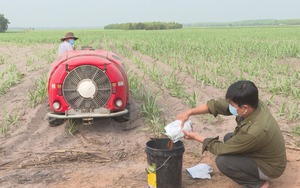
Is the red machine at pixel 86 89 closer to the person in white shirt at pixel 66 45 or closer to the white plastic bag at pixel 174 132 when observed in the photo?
the white plastic bag at pixel 174 132

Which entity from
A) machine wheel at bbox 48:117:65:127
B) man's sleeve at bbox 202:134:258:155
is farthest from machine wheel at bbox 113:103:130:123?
man's sleeve at bbox 202:134:258:155

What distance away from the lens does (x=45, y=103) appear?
6039 millimetres

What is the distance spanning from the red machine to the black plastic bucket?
1.53 meters

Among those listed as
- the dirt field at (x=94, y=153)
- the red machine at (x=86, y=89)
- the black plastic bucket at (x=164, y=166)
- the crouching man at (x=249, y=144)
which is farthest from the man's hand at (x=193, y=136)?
the red machine at (x=86, y=89)

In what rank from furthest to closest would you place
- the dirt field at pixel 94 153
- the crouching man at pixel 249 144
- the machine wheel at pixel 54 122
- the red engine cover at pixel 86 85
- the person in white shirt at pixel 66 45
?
the person in white shirt at pixel 66 45 → the machine wheel at pixel 54 122 → the red engine cover at pixel 86 85 → the dirt field at pixel 94 153 → the crouching man at pixel 249 144

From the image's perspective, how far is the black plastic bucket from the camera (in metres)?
3.16

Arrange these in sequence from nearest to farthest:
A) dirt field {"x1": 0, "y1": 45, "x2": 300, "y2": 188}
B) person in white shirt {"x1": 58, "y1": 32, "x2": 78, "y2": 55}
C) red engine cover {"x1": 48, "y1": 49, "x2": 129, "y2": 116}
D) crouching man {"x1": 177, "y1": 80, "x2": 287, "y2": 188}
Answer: crouching man {"x1": 177, "y1": 80, "x2": 287, "y2": 188} < dirt field {"x1": 0, "y1": 45, "x2": 300, "y2": 188} < red engine cover {"x1": 48, "y1": 49, "x2": 129, "y2": 116} < person in white shirt {"x1": 58, "y1": 32, "x2": 78, "y2": 55}

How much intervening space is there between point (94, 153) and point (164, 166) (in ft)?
4.47

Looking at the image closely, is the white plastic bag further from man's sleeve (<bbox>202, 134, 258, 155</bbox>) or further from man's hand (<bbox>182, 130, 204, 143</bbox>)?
man's sleeve (<bbox>202, 134, 258, 155</bbox>)

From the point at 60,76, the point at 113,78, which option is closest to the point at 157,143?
the point at 113,78

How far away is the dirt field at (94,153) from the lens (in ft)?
11.9

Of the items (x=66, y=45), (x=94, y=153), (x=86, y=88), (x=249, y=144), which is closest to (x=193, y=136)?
(x=249, y=144)

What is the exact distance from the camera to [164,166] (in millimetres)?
3209

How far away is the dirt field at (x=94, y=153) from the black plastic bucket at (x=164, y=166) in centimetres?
30
